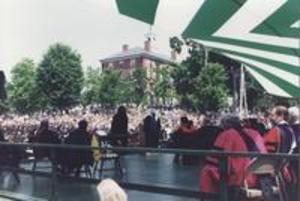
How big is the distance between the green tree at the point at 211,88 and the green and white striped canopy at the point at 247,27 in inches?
1601

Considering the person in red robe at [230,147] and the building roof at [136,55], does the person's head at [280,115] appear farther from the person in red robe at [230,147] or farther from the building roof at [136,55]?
the building roof at [136,55]

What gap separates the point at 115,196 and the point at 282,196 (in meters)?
3.11

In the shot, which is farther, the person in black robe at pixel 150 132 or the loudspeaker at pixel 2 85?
the person in black robe at pixel 150 132

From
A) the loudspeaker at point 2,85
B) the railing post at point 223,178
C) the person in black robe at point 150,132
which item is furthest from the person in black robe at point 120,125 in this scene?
the railing post at point 223,178

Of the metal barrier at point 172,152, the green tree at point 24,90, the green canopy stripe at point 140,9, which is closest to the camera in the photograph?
the metal barrier at point 172,152

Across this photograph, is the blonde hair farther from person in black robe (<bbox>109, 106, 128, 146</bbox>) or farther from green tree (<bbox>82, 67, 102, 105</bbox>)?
green tree (<bbox>82, 67, 102, 105</bbox>)

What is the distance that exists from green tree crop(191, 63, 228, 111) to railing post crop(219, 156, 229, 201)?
4778 cm

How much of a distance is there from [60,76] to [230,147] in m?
77.6

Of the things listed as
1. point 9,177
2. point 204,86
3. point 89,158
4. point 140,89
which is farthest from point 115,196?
point 140,89

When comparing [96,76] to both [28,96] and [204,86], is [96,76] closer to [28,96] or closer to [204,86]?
[28,96]

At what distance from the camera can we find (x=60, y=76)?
8388 centimetres

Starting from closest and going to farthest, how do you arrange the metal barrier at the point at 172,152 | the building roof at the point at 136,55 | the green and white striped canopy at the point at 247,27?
the metal barrier at the point at 172,152
the green and white striped canopy at the point at 247,27
the building roof at the point at 136,55

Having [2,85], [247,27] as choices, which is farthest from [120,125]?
[247,27]

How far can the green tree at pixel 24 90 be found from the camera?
268 ft
